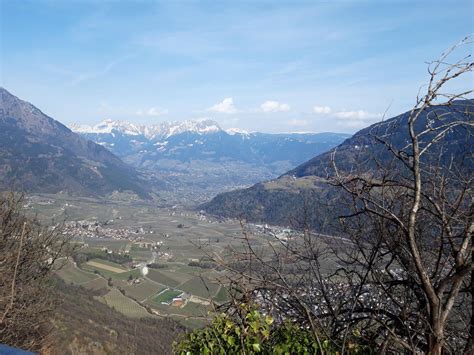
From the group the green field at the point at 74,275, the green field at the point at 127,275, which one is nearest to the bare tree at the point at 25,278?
the green field at the point at 74,275

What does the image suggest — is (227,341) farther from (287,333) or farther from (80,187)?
(80,187)

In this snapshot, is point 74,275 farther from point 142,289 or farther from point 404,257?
point 404,257

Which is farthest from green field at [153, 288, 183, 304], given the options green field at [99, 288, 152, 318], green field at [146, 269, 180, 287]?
green field at [99, 288, 152, 318]

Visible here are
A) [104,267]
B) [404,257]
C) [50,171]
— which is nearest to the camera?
[404,257]

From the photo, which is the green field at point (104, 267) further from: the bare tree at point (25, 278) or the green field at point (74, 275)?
the bare tree at point (25, 278)

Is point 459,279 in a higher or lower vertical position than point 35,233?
higher

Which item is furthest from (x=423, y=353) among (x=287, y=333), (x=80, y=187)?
(x=80, y=187)

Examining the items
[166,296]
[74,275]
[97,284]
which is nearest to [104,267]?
[74,275]
